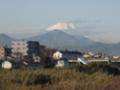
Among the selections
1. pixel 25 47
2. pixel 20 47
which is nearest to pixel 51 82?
pixel 20 47

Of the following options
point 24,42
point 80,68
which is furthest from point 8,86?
point 24,42

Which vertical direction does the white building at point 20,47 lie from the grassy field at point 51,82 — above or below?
above

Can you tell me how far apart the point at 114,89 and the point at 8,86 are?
13.9 ft

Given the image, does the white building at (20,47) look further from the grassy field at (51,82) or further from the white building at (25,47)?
the grassy field at (51,82)

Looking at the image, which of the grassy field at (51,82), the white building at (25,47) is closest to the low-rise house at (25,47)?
the white building at (25,47)

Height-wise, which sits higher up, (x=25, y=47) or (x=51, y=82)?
(x=25, y=47)

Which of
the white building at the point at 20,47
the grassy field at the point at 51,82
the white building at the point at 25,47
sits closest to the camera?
the grassy field at the point at 51,82

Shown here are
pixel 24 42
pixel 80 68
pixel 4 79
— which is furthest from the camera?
pixel 24 42

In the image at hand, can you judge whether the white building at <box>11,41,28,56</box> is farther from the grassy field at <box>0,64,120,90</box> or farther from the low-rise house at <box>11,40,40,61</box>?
the grassy field at <box>0,64,120,90</box>

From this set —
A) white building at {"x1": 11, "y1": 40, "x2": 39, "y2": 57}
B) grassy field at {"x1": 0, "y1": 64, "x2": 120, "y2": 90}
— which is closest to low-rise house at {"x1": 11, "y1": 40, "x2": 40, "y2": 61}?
white building at {"x1": 11, "y1": 40, "x2": 39, "y2": 57}

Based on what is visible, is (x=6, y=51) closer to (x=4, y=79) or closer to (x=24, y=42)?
(x=24, y=42)

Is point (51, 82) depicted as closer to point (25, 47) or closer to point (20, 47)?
point (20, 47)

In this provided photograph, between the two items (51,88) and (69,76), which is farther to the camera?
(69,76)

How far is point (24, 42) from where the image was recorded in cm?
17650
